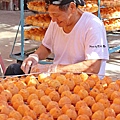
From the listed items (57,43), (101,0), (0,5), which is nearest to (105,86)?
(57,43)

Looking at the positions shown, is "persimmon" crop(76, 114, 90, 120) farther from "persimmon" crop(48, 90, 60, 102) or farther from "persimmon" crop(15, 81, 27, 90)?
"persimmon" crop(15, 81, 27, 90)

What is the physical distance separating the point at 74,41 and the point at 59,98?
95 centimetres

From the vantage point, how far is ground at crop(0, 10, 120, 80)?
6.61 meters

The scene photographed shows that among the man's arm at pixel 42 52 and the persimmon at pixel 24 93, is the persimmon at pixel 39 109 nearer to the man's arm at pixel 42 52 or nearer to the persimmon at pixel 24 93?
the persimmon at pixel 24 93

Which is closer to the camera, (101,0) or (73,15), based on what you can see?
(73,15)

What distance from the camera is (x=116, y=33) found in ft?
25.9

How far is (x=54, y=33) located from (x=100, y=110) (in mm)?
1391

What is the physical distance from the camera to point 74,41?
9.74 feet

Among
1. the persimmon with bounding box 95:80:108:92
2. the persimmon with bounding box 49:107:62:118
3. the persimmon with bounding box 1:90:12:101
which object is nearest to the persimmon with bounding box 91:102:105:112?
the persimmon with bounding box 49:107:62:118

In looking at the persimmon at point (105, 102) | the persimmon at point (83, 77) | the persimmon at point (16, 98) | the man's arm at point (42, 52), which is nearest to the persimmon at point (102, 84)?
the persimmon at point (83, 77)

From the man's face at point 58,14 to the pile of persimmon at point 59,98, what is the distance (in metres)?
0.53

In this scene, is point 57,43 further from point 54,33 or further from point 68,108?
point 68,108

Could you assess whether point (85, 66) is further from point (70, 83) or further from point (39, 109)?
point (39, 109)

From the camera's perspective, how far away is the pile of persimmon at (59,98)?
185 centimetres
